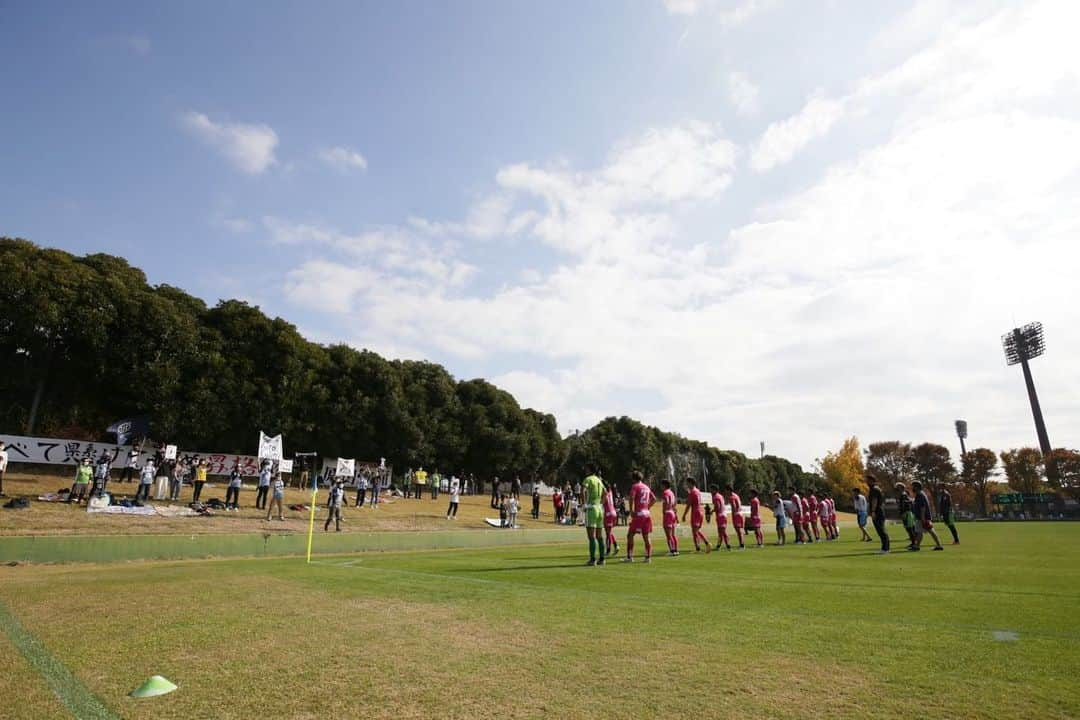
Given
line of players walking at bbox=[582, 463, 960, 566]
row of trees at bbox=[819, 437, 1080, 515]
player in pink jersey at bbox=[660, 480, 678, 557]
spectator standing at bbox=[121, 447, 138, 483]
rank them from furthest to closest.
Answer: row of trees at bbox=[819, 437, 1080, 515]
spectator standing at bbox=[121, 447, 138, 483]
player in pink jersey at bbox=[660, 480, 678, 557]
line of players walking at bbox=[582, 463, 960, 566]

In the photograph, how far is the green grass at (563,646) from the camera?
377cm

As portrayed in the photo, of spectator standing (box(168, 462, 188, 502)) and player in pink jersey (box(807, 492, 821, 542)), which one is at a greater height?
spectator standing (box(168, 462, 188, 502))

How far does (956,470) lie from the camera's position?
9412 centimetres

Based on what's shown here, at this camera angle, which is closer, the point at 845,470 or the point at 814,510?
the point at 814,510

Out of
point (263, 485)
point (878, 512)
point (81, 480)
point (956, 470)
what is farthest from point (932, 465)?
point (81, 480)

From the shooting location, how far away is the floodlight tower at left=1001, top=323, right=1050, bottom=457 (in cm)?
9738

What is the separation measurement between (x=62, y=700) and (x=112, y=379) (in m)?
38.7

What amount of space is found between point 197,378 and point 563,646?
3915 cm

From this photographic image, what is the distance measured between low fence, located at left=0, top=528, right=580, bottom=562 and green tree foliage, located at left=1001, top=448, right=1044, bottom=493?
328ft

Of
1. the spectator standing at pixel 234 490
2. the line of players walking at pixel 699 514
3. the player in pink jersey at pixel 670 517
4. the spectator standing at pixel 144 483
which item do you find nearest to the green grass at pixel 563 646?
the line of players walking at pixel 699 514

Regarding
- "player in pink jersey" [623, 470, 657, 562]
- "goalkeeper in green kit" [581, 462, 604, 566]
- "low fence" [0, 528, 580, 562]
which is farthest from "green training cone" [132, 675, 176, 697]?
"low fence" [0, 528, 580, 562]

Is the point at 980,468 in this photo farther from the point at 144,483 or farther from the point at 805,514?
the point at 144,483

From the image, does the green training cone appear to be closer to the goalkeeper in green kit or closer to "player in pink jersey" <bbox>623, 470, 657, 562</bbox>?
the goalkeeper in green kit

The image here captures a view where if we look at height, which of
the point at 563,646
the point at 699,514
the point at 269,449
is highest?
the point at 269,449
